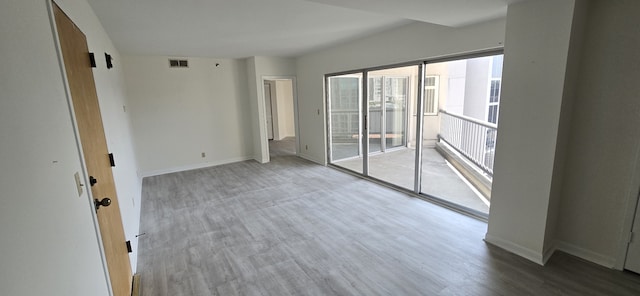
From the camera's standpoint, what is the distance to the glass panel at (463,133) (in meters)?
4.50

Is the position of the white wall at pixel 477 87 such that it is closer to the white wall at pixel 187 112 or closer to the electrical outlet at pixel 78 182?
the white wall at pixel 187 112

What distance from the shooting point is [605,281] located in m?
2.25

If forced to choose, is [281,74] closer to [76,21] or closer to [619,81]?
[76,21]

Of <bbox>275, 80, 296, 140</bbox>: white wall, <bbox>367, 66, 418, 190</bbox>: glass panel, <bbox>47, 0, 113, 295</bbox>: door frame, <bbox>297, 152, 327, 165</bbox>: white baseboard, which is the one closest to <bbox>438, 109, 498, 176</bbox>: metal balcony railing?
<bbox>367, 66, 418, 190</bbox>: glass panel

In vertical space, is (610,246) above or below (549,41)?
below

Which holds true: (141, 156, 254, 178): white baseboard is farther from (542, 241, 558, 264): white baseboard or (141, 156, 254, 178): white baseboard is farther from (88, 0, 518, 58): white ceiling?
(542, 241, 558, 264): white baseboard

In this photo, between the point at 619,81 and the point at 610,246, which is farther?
the point at 610,246

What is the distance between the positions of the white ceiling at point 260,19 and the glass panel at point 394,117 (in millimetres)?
2387

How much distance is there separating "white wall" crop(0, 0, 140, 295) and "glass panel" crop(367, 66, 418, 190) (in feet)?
17.2

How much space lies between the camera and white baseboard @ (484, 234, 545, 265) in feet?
8.20

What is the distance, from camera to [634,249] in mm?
2287

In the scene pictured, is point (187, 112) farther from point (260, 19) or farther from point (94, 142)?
point (94, 142)

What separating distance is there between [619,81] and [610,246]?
1.42 meters

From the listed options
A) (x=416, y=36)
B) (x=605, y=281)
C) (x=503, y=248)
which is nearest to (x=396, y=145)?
(x=416, y=36)
